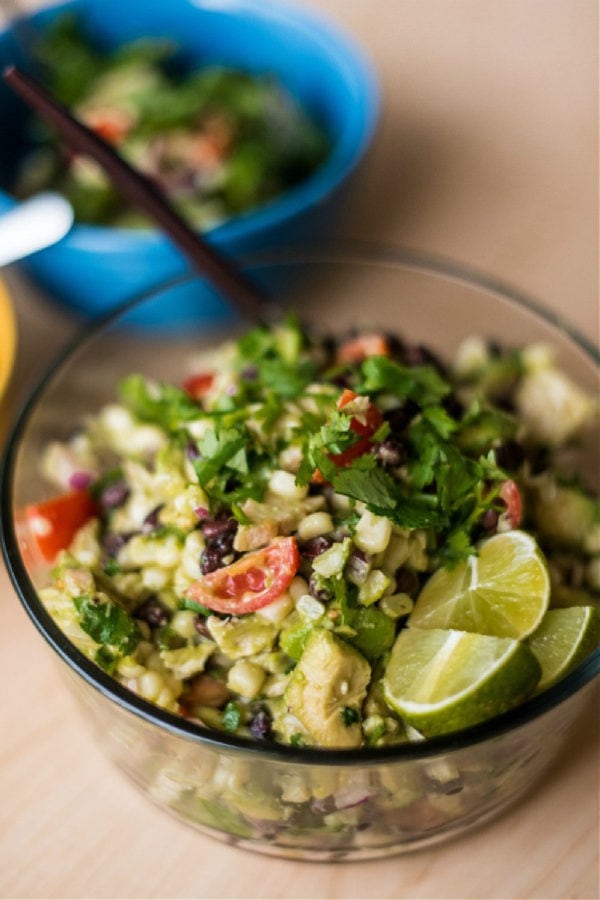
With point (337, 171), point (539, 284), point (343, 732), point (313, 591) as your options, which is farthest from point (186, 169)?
point (343, 732)

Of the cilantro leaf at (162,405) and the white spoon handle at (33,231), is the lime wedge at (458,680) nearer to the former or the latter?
the cilantro leaf at (162,405)

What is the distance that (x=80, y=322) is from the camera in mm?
1687

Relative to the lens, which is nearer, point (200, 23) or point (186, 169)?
point (186, 169)

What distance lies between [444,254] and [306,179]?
285mm

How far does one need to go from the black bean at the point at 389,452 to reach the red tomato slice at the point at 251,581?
0.13 m

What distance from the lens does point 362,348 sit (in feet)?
4.33

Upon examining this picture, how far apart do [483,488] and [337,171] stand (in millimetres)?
742

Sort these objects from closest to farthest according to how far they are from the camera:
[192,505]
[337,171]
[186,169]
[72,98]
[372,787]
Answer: [372,787], [192,505], [337,171], [186,169], [72,98]

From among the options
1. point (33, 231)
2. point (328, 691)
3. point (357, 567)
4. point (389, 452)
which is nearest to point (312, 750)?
point (328, 691)

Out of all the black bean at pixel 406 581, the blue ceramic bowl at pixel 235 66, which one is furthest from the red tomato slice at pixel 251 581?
the blue ceramic bowl at pixel 235 66

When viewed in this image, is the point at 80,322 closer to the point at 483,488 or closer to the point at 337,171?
the point at 337,171

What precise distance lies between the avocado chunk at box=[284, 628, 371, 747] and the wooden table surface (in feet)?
0.75

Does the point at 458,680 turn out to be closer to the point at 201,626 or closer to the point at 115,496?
the point at 201,626

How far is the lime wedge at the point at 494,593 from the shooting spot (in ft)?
3.27
